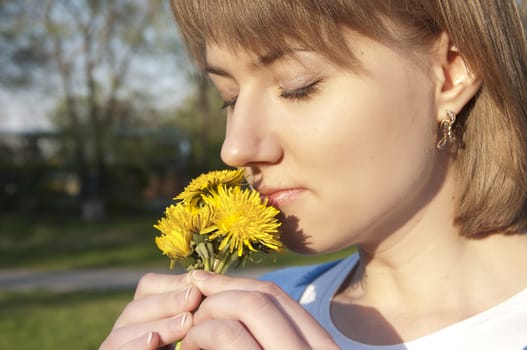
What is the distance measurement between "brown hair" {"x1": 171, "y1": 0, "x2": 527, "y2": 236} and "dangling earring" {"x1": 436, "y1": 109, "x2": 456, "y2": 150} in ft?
0.40

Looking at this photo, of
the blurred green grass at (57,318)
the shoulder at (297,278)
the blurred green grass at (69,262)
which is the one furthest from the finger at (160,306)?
the blurred green grass at (57,318)

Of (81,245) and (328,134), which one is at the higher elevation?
(328,134)

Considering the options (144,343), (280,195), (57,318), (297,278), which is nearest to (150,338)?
(144,343)

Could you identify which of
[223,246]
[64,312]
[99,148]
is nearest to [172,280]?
[223,246]

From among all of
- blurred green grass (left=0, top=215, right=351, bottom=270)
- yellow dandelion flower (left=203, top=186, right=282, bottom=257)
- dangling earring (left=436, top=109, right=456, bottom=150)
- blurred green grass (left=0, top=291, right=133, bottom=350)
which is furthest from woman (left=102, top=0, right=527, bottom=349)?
blurred green grass (left=0, top=215, right=351, bottom=270)

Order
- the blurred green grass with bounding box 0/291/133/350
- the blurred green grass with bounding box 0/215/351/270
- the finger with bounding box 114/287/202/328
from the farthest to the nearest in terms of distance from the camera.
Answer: the blurred green grass with bounding box 0/215/351/270 < the blurred green grass with bounding box 0/291/133/350 < the finger with bounding box 114/287/202/328

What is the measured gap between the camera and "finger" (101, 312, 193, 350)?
1.44 meters

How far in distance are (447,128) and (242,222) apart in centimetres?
70

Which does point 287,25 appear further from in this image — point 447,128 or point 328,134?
point 447,128

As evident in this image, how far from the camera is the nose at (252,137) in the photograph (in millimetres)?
1628

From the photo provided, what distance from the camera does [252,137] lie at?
1635 mm

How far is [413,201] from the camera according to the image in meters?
1.81

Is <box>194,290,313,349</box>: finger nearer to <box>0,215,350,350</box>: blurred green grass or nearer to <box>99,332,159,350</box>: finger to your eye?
<box>99,332,159,350</box>: finger

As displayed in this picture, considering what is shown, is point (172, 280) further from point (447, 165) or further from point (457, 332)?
point (447, 165)
